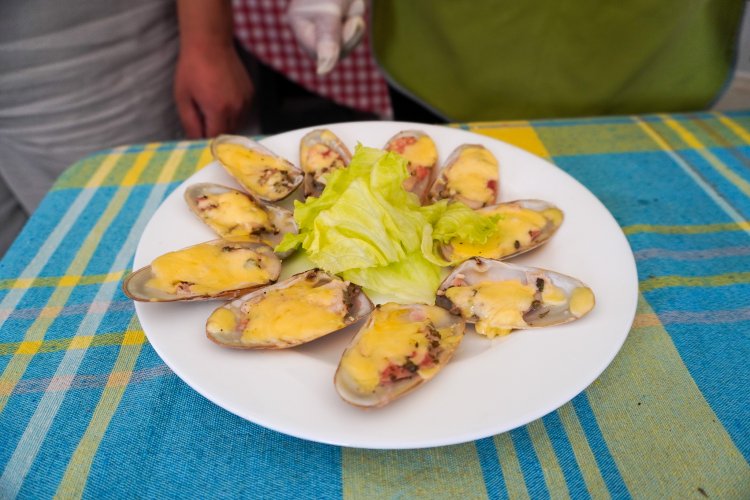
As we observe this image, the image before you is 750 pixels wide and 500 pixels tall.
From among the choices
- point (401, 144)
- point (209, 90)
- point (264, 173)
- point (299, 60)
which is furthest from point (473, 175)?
point (299, 60)

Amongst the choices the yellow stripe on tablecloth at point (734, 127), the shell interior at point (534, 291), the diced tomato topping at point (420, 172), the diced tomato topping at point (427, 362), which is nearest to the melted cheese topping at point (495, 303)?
the shell interior at point (534, 291)

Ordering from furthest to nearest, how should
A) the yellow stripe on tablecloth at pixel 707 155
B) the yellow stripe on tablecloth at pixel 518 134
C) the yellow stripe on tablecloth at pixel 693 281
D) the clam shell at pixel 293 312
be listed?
1. the yellow stripe on tablecloth at pixel 518 134
2. the yellow stripe on tablecloth at pixel 707 155
3. the yellow stripe on tablecloth at pixel 693 281
4. the clam shell at pixel 293 312

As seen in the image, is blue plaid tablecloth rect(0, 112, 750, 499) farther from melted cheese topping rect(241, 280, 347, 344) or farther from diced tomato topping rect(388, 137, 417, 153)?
diced tomato topping rect(388, 137, 417, 153)

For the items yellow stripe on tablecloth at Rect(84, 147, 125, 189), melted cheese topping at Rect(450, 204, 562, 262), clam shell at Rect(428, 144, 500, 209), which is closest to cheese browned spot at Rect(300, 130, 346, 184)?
clam shell at Rect(428, 144, 500, 209)

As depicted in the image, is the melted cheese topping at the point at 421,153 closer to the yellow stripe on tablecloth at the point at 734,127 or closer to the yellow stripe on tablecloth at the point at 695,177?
the yellow stripe on tablecloth at the point at 695,177

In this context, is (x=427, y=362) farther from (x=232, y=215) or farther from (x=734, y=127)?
(x=734, y=127)

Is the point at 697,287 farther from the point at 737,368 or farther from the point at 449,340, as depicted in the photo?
the point at 449,340
